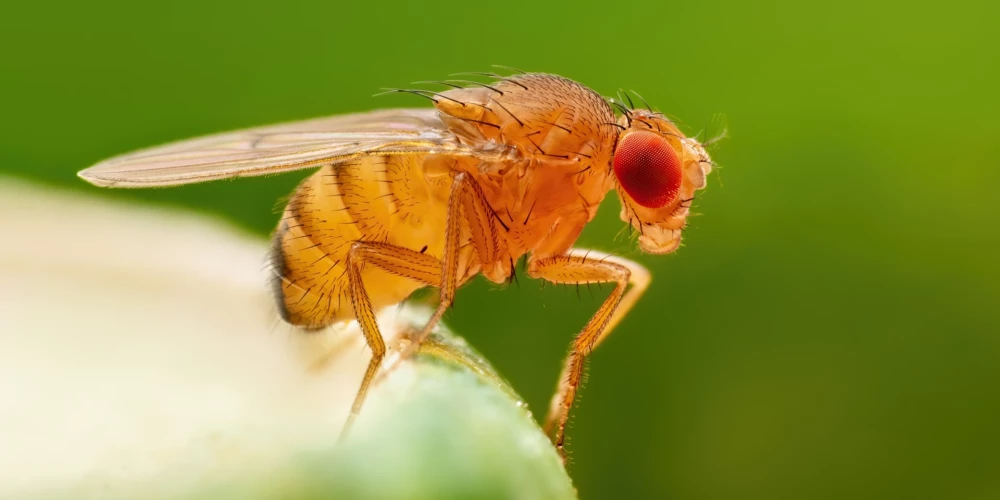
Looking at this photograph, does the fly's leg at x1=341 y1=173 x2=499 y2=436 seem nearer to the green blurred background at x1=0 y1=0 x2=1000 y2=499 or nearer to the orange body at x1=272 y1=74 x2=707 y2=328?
the orange body at x1=272 y1=74 x2=707 y2=328

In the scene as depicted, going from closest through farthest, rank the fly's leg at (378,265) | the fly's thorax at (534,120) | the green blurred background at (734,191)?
the fly's leg at (378,265) → the fly's thorax at (534,120) → the green blurred background at (734,191)

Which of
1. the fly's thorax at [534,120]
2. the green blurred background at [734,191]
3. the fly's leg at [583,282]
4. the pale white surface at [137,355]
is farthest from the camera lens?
the green blurred background at [734,191]

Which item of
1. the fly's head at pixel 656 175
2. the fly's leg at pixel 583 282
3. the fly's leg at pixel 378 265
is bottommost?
the fly's leg at pixel 583 282

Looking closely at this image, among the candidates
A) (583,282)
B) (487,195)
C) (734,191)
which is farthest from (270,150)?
(734,191)

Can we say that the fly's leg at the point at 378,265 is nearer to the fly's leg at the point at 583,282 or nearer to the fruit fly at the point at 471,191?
the fruit fly at the point at 471,191

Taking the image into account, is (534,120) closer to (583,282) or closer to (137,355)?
(583,282)

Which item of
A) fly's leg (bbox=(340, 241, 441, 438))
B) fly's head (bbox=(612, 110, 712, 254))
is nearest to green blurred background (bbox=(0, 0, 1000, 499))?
fly's head (bbox=(612, 110, 712, 254))

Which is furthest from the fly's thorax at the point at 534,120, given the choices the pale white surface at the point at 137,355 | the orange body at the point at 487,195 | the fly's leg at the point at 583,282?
the pale white surface at the point at 137,355

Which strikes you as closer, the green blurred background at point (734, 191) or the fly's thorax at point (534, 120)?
the fly's thorax at point (534, 120)
